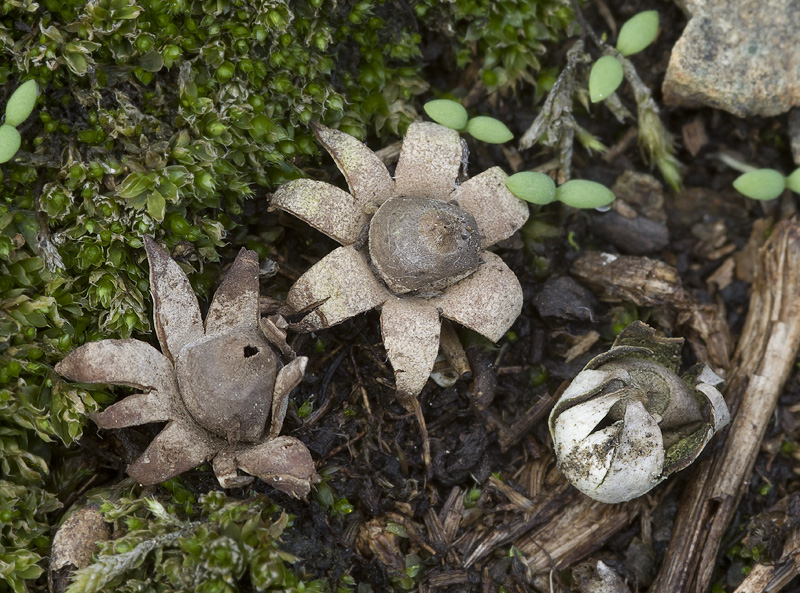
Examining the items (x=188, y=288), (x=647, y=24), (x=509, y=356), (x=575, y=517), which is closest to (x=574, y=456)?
(x=575, y=517)

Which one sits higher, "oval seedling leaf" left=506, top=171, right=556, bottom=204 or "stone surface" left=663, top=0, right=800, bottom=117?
"stone surface" left=663, top=0, right=800, bottom=117

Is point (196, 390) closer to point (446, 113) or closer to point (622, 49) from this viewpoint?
point (446, 113)

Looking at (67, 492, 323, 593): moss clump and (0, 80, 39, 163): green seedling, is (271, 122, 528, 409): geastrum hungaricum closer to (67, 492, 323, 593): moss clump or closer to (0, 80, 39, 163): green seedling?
(67, 492, 323, 593): moss clump

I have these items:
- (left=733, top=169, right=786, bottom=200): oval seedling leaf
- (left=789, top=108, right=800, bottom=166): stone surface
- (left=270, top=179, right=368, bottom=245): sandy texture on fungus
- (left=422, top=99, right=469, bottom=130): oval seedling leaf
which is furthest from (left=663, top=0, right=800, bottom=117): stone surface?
(left=270, top=179, right=368, bottom=245): sandy texture on fungus

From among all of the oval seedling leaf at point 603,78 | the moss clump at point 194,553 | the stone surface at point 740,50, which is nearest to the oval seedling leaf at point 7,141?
the moss clump at point 194,553

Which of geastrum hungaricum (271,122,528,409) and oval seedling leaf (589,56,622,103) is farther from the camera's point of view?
oval seedling leaf (589,56,622,103)

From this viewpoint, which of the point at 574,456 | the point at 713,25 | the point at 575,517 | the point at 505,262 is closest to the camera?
the point at 574,456

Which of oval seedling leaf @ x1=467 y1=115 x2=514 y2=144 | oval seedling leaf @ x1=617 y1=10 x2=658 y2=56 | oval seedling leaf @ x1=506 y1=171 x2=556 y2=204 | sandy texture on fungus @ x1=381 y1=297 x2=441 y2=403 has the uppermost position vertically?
oval seedling leaf @ x1=617 y1=10 x2=658 y2=56

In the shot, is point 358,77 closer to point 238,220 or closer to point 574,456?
point 238,220
